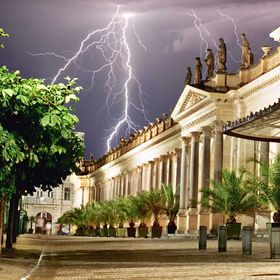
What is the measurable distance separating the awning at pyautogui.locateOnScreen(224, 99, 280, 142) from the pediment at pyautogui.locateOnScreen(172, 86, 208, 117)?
30.6 m

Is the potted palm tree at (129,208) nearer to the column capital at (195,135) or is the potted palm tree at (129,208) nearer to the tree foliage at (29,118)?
the column capital at (195,135)

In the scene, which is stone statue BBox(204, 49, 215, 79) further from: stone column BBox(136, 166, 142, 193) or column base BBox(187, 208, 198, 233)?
stone column BBox(136, 166, 142, 193)

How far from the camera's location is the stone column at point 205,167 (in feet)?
175

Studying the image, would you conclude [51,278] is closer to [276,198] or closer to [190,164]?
[276,198]

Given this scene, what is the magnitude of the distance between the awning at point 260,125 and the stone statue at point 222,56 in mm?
28511

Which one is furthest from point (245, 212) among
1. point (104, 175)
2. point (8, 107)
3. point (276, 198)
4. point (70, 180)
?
point (70, 180)

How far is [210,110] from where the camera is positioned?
5362 cm

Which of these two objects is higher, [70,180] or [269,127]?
[70,180]

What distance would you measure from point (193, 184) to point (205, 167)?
2855 millimetres

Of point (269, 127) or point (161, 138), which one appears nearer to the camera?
point (269, 127)

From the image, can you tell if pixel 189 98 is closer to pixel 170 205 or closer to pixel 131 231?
pixel 170 205

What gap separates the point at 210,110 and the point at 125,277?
4040 cm

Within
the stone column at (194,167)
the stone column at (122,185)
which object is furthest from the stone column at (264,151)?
the stone column at (122,185)

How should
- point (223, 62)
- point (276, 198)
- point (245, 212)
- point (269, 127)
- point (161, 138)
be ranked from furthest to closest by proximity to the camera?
1. point (161, 138)
2. point (223, 62)
3. point (245, 212)
4. point (276, 198)
5. point (269, 127)
